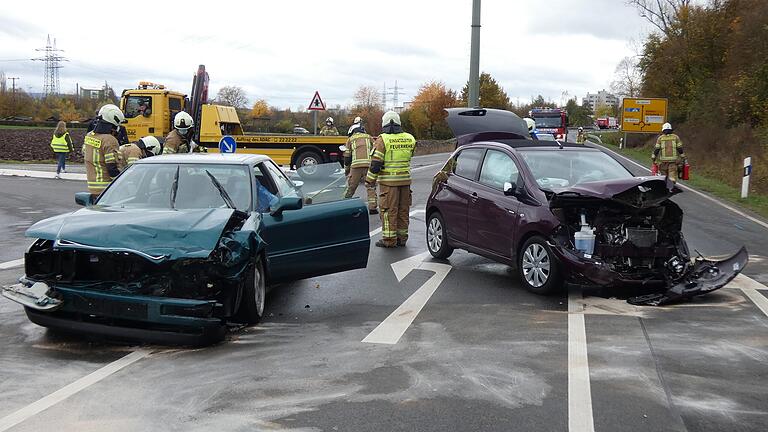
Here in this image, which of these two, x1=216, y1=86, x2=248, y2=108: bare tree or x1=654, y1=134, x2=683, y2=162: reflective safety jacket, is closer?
x1=654, y1=134, x2=683, y2=162: reflective safety jacket

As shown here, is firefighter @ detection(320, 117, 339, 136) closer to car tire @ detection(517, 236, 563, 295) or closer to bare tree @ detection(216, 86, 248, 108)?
car tire @ detection(517, 236, 563, 295)

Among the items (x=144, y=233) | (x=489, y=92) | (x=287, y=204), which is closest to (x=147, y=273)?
(x=144, y=233)

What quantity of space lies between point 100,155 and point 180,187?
3.81 m

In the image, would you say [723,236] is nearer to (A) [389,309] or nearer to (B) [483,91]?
(A) [389,309]

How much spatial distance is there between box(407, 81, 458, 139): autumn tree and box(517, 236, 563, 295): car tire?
51.7 m

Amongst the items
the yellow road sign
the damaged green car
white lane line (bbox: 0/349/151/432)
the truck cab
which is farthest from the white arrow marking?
the yellow road sign

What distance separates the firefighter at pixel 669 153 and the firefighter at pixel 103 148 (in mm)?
13675

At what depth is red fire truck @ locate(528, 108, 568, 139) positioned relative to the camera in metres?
41.8

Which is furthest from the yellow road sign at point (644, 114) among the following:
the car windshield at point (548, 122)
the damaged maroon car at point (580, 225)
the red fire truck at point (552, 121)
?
the damaged maroon car at point (580, 225)

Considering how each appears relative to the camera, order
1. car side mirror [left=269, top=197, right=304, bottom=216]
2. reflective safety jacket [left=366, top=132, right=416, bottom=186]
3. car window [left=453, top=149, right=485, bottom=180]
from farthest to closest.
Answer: reflective safety jacket [left=366, top=132, right=416, bottom=186]
car window [left=453, top=149, right=485, bottom=180]
car side mirror [left=269, top=197, right=304, bottom=216]

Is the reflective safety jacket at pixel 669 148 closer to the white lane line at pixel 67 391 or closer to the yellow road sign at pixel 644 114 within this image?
the white lane line at pixel 67 391

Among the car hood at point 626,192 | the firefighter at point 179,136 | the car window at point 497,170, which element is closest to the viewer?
the car hood at point 626,192

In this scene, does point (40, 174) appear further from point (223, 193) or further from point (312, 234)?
point (312, 234)

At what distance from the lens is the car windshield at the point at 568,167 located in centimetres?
821
